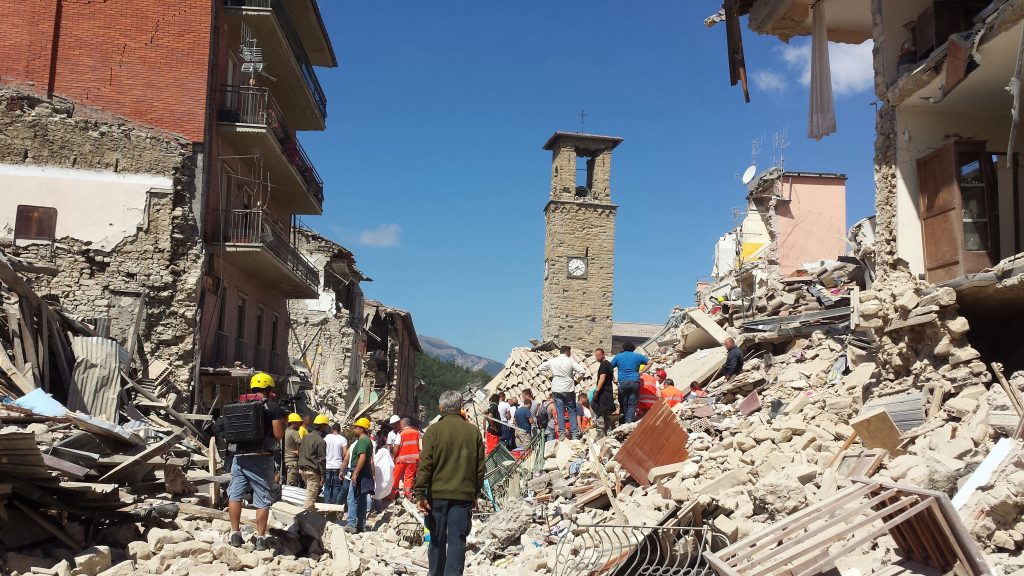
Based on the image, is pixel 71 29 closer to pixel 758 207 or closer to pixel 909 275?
pixel 909 275

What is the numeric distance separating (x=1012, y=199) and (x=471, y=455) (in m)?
7.15

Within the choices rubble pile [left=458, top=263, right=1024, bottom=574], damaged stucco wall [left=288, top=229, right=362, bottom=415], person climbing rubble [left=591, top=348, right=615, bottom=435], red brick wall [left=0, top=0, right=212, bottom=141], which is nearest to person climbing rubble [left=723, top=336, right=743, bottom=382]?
rubble pile [left=458, top=263, right=1024, bottom=574]

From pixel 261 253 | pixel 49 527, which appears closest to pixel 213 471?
pixel 49 527

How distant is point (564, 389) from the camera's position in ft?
49.3

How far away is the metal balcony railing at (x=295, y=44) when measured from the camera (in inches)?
802

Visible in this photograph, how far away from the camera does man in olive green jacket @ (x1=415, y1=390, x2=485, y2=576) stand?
6.92m

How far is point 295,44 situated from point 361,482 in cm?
1453

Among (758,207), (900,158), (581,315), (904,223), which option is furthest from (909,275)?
(581,315)

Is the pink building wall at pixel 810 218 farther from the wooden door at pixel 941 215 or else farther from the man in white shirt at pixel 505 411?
the wooden door at pixel 941 215

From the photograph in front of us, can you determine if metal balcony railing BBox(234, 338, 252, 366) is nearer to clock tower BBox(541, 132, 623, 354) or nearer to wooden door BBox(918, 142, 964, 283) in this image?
wooden door BBox(918, 142, 964, 283)

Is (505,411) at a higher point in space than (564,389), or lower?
lower

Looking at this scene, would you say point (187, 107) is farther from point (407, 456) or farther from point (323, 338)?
point (323, 338)

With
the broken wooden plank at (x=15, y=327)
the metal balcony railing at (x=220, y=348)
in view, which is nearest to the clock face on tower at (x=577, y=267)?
the metal balcony railing at (x=220, y=348)

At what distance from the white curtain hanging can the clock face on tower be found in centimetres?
3394
